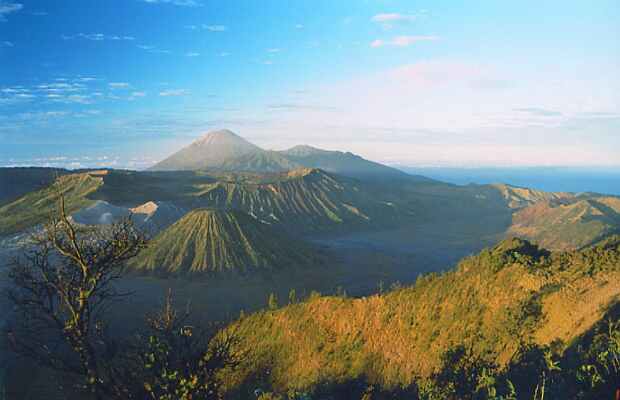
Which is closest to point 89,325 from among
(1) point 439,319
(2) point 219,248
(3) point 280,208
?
(1) point 439,319

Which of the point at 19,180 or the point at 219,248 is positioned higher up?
the point at 19,180

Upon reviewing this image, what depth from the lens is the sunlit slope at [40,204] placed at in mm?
78250

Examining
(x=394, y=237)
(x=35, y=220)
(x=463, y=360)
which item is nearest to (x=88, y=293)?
(x=463, y=360)

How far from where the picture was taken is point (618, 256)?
62.8ft

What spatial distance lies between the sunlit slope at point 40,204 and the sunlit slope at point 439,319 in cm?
6530

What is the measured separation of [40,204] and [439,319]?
9395 centimetres

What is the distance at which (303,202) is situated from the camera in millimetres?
131250

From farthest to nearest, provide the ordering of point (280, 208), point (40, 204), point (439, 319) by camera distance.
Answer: point (280, 208), point (40, 204), point (439, 319)

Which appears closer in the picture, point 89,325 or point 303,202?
point 89,325

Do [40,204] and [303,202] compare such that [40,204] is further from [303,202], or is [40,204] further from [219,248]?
[303,202]

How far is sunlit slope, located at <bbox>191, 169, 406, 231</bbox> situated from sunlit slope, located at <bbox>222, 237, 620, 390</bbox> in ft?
282

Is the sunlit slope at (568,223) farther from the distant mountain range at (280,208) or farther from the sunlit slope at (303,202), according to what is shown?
the sunlit slope at (303,202)

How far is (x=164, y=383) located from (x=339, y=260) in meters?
67.2

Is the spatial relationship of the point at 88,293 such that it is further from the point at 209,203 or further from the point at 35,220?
the point at 209,203
